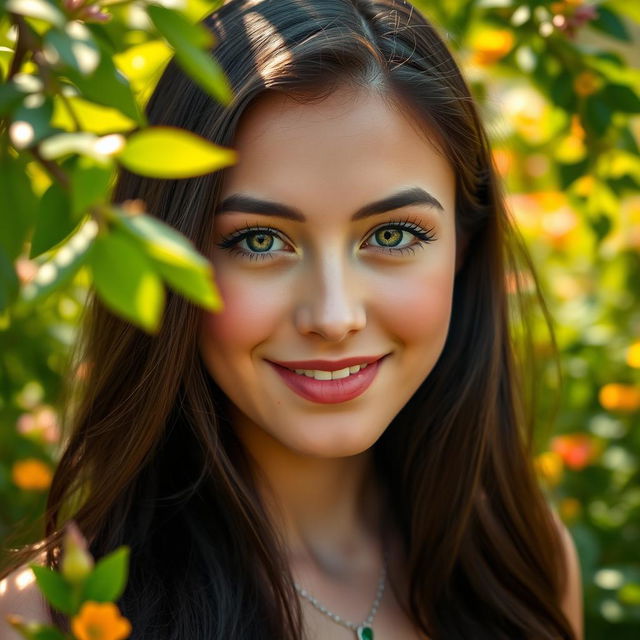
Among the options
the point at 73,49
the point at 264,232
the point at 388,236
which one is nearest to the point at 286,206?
the point at 264,232

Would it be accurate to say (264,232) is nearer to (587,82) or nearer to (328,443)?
(328,443)

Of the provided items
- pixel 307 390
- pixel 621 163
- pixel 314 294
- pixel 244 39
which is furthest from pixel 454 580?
pixel 244 39

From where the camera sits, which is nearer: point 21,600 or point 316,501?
point 21,600

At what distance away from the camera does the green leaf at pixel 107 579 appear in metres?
0.79

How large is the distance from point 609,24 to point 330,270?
806 millimetres

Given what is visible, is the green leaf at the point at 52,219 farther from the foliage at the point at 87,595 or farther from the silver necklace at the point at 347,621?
the silver necklace at the point at 347,621

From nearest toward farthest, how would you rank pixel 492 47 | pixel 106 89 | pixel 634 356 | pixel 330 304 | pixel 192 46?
1. pixel 192 46
2. pixel 106 89
3. pixel 330 304
4. pixel 492 47
5. pixel 634 356

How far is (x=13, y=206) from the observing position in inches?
33.2

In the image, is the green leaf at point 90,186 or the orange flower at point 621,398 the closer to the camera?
the green leaf at point 90,186

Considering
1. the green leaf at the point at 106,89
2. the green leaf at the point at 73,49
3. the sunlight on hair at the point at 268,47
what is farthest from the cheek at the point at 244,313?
the green leaf at the point at 73,49

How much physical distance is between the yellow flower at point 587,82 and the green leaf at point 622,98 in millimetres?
20

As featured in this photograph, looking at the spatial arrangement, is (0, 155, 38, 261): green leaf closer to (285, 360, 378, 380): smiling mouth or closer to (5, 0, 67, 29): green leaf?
(5, 0, 67, 29): green leaf

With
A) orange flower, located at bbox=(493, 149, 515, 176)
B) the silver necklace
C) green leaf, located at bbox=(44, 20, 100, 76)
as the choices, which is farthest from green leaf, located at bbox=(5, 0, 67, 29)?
orange flower, located at bbox=(493, 149, 515, 176)

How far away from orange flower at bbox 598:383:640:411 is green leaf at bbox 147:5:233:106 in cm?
177
